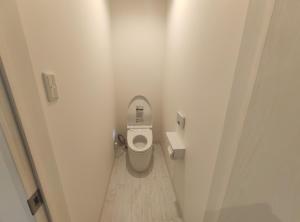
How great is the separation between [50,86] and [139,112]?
1.72 metres

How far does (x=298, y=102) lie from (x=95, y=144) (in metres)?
1.26

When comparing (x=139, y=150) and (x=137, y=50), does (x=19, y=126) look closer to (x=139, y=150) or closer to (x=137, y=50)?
(x=139, y=150)

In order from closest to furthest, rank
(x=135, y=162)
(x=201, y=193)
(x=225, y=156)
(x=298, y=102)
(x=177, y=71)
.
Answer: (x=298, y=102), (x=225, y=156), (x=201, y=193), (x=177, y=71), (x=135, y=162)

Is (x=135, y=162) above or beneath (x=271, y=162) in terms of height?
beneath

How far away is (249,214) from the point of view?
0.66 metres

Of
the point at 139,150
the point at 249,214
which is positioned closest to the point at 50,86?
the point at 249,214

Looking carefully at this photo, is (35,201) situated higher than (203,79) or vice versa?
(203,79)

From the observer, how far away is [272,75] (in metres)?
0.49

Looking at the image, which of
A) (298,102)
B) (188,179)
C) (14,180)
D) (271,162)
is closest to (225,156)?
(271,162)

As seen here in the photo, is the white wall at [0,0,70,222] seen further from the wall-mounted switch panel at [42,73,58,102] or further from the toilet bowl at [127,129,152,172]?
the toilet bowl at [127,129,152,172]

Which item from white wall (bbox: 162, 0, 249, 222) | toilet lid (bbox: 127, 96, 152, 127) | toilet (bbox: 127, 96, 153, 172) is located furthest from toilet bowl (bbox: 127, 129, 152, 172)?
white wall (bbox: 162, 0, 249, 222)

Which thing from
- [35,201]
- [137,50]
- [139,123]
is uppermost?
[137,50]

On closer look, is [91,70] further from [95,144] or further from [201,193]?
[201,193]

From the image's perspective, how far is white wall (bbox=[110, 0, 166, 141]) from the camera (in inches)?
81.4
